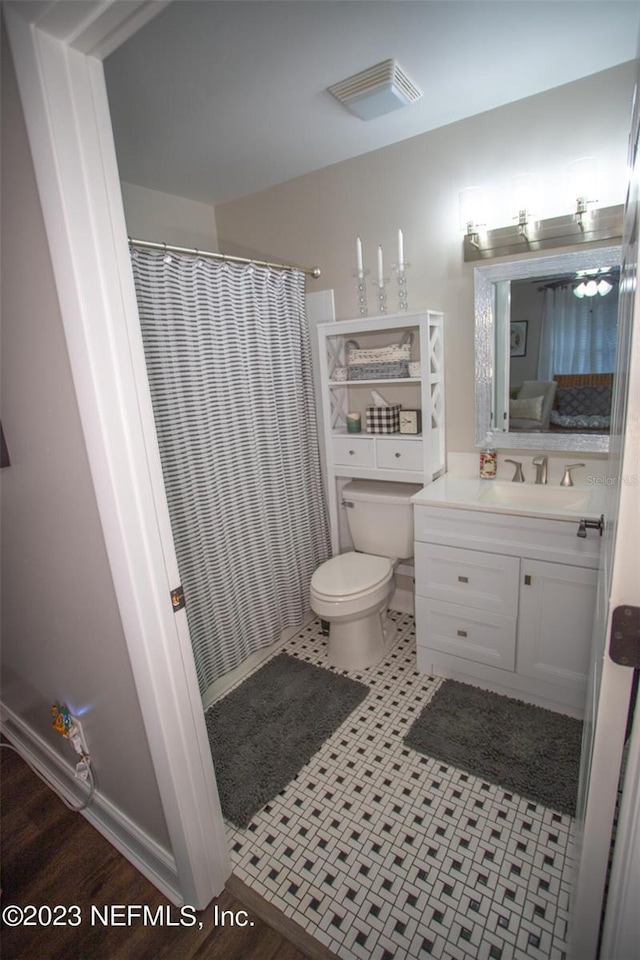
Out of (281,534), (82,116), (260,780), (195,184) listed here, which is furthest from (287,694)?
(195,184)

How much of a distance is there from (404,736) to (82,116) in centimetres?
212

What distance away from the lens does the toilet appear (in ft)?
7.10

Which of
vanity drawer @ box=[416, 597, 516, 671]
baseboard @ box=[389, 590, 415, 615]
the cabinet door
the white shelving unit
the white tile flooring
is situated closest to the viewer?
the white tile flooring

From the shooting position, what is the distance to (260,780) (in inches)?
68.3

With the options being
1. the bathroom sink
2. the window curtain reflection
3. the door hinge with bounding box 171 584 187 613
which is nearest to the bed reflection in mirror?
the window curtain reflection

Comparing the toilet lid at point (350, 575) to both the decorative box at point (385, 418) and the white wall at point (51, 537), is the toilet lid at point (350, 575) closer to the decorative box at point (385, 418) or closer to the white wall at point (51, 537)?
the decorative box at point (385, 418)

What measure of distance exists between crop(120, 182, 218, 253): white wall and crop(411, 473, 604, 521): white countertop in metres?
1.90

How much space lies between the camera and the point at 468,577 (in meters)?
1.97

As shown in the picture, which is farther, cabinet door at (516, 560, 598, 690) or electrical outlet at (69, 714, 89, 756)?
cabinet door at (516, 560, 598, 690)

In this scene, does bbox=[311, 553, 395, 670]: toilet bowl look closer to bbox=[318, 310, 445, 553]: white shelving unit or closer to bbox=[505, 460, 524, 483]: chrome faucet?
bbox=[318, 310, 445, 553]: white shelving unit

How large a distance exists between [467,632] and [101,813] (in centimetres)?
151

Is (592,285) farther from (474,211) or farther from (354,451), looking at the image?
(354,451)

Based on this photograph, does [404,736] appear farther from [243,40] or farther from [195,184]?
[195,184]

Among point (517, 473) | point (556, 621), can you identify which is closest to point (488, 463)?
point (517, 473)
